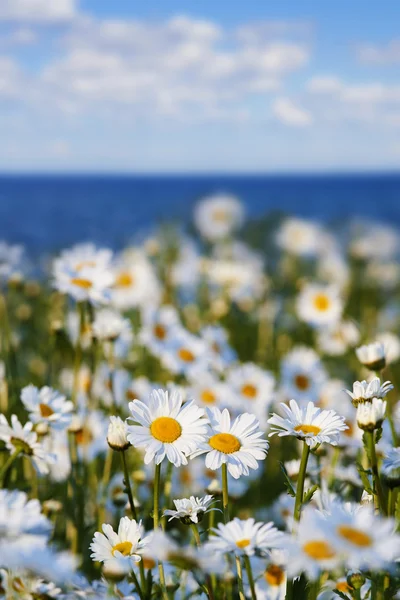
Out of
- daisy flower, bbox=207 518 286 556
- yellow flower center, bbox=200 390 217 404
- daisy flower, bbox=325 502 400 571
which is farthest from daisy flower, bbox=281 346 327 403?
daisy flower, bbox=325 502 400 571

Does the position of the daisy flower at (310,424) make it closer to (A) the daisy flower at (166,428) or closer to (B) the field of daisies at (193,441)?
(B) the field of daisies at (193,441)

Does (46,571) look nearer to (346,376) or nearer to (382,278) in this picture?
(346,376)

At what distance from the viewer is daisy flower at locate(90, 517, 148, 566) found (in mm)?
1137

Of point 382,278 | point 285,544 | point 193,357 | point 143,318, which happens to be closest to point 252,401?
point 193,357

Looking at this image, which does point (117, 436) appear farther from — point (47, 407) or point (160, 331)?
point (160, 331)

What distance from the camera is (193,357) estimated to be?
113 inches

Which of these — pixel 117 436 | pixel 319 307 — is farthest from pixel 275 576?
pixel 319 307

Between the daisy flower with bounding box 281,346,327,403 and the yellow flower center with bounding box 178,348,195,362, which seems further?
the daisy flower with bounding box 281,346,327,403

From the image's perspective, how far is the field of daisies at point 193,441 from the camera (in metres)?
1.02

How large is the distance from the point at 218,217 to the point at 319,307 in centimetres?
218

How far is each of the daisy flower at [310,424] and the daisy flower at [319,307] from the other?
2334 mm

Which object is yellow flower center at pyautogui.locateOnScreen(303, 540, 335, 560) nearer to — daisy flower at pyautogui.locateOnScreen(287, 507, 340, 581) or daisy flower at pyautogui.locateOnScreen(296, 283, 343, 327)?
daisy flower at pyautogui.locateOnScreen(287, 507, 340, 581)

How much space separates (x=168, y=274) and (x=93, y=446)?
209cm

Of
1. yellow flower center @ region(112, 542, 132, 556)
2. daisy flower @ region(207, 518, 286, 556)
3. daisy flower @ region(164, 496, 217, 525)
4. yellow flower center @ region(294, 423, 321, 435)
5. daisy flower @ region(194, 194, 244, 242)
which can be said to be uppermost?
daisy flower @ region(194, 194, 244, 242)
